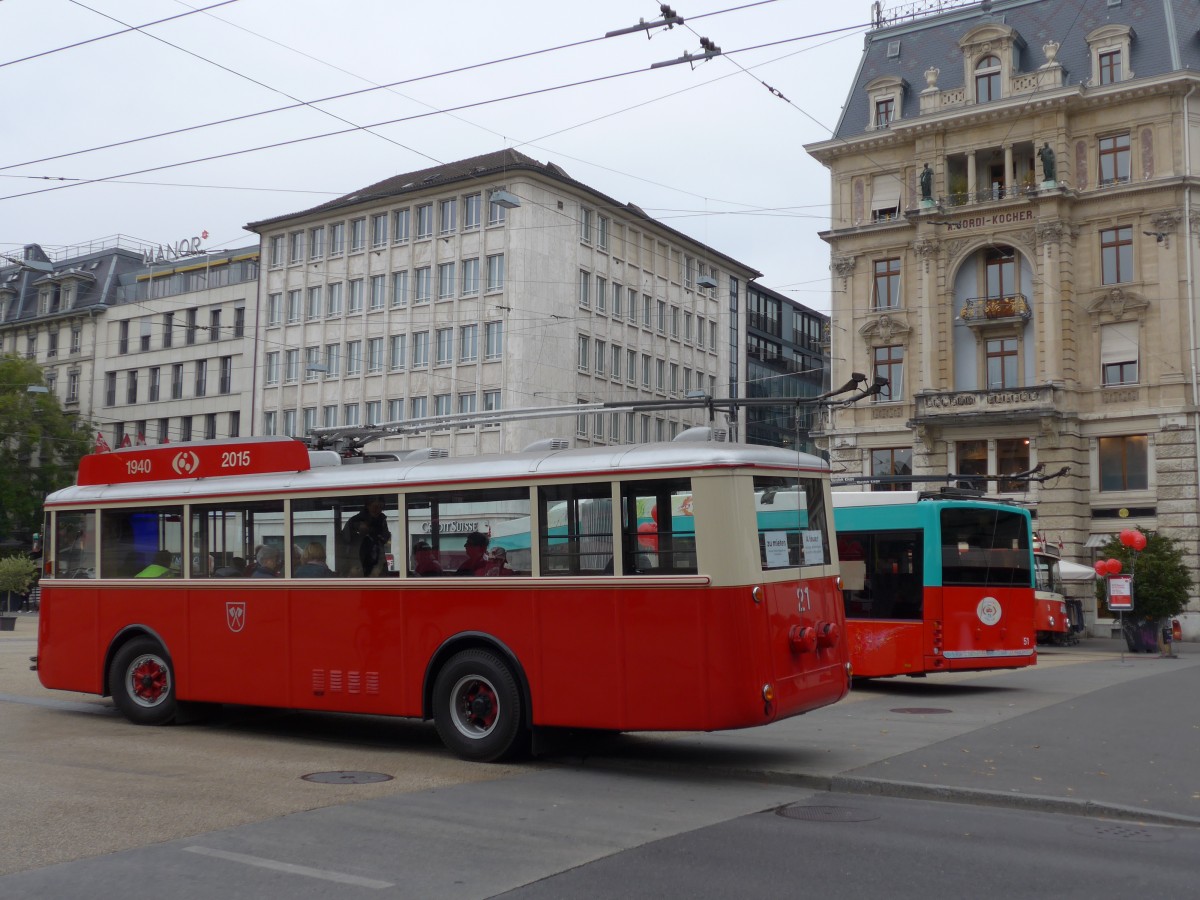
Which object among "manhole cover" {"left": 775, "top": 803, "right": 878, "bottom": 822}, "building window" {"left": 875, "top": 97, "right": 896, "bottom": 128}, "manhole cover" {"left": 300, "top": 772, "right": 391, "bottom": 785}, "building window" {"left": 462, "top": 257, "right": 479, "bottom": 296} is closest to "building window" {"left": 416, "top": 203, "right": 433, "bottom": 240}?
"building window" {"left": 462, "top": 257, "right": 479, "bottom": 296}

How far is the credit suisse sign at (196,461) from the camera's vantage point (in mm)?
13109

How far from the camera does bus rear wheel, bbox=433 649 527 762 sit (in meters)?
11.1

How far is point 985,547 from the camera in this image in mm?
19484

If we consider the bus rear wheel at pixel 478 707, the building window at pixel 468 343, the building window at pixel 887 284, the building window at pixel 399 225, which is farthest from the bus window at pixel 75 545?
the building window at pixel 399 225

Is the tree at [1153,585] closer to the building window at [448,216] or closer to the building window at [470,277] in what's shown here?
the building window at [470,277]

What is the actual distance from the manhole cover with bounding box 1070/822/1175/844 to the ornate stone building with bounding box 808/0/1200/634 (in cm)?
3564

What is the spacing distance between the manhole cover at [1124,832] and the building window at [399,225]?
5295 cm

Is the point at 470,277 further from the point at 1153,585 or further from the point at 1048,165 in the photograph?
the point at 1153,585

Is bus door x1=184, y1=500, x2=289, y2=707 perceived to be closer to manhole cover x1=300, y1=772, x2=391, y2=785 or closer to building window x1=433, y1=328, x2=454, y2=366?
manhole cover x1=300, y1=772, x2=391, y2=785

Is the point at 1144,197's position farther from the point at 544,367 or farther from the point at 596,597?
the point at 596,597

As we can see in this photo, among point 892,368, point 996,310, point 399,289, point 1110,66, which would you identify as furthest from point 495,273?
point 1110,66

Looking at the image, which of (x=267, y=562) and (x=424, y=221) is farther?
(x=424, y=221)

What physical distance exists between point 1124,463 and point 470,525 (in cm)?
3694

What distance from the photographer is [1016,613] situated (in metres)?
19.9
